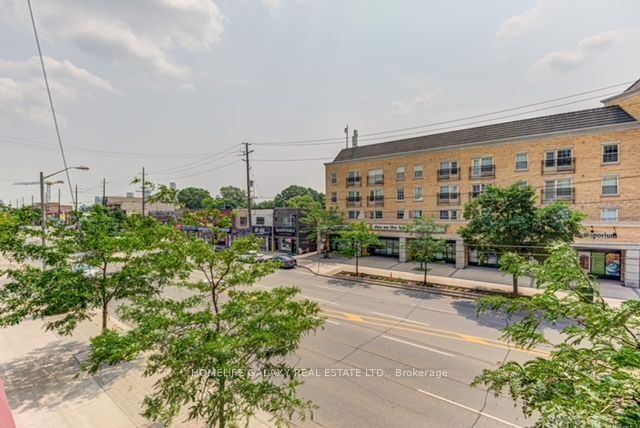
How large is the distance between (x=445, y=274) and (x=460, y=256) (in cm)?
333

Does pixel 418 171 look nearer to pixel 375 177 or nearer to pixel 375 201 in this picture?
pixel 375 177

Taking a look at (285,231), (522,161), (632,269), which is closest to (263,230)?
(285,231)

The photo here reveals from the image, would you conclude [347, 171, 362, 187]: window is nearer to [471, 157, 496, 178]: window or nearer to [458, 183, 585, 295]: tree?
[471, 157, 496, 178]: window

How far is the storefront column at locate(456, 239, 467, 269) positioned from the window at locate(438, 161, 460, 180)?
20.0 feet

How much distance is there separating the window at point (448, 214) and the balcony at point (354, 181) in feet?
32.0

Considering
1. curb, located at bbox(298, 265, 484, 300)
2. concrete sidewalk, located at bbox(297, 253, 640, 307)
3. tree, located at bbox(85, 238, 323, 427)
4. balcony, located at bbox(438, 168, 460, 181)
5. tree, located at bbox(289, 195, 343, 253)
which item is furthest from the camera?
tree, located at bbox(289, 195, 343, 253)

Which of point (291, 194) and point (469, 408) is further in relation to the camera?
point (291, 194)

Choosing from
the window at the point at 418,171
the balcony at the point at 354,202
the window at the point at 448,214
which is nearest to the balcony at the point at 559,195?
the window at the point at 448,214

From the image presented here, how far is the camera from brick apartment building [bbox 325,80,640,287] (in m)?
20.1

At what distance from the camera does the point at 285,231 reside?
1425 inches

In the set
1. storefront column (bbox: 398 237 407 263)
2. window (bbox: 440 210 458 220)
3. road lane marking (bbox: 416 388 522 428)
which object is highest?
window (bbox: 440 210 458 220)

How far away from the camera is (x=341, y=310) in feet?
51.0

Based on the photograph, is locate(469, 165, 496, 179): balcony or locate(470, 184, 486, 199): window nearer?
locate(469, 165, 496, 179): balcony

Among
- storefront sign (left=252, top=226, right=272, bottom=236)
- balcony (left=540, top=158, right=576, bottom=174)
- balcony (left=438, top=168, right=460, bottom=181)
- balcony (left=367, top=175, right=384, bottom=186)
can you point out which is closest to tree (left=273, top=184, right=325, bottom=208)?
storefront sign (left=252, top=226, right=272, bottom=236)
